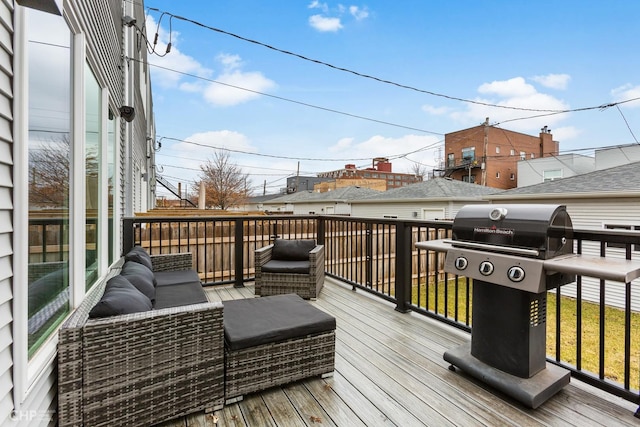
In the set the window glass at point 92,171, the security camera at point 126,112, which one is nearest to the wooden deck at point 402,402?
the window glass at point 92,171

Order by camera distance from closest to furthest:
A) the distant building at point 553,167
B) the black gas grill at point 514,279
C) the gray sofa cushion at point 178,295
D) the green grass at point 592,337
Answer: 1. the black gas grill at point 514,279
2. the gray sofa cushion at point 178,295
3. the green grass at point 592,337
4. the distant building at point 553,167

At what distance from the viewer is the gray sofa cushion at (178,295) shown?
7.92 ft

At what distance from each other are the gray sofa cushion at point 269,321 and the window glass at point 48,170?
3.00 feet

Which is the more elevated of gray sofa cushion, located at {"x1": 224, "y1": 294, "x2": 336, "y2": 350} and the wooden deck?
gray sofa cushion, located at {"x1": 224, "y1": 294, "x2": 336, "y2": 350}

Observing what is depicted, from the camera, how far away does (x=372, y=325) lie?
306 cm

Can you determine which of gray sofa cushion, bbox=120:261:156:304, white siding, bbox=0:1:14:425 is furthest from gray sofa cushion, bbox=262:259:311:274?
white siding, bbox=0:1:14:425

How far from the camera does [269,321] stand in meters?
2.10

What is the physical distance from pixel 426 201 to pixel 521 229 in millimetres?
11151

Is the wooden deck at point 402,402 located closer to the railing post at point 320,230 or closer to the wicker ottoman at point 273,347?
the wicker ottoman at point 273,347

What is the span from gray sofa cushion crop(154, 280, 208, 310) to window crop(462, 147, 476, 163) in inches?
1066

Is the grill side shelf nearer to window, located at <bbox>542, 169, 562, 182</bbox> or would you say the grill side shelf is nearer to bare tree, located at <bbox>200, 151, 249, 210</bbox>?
bare tree, located at <bbox>200, 151, 249, 210</bbox>

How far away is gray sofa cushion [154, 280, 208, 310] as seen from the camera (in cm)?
241

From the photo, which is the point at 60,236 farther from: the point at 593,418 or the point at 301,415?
the point at 593,418

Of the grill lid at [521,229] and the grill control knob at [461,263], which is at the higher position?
the grill lid at [521,229]
